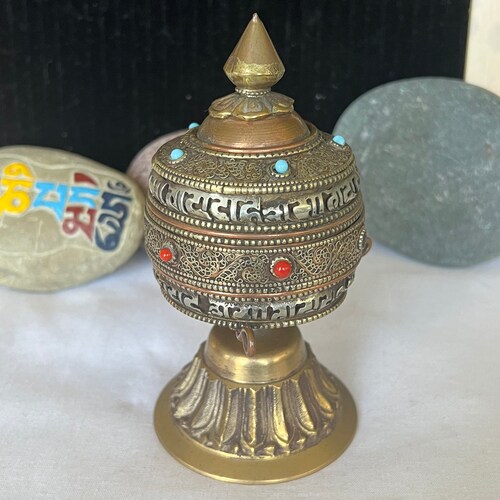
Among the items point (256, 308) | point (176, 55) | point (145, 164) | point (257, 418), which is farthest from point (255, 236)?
point (176, 55)

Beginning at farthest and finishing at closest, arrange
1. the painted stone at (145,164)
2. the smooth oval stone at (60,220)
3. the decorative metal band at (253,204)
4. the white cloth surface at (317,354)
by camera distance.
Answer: the painted stone at (145,164) → the smooth oval stone at (60,220) → the white cloth surface at (317,354) → the decorative metal band at (253,204)

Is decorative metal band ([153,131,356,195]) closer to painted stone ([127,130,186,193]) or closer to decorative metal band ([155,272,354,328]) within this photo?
decorative metal band ([155,272,354,328])

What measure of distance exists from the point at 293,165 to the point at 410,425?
2.07 ft

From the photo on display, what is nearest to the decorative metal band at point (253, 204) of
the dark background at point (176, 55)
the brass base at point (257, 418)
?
the brass base at point (257, 418)

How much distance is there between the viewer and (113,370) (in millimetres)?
1707

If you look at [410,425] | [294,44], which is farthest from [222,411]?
[294,44]

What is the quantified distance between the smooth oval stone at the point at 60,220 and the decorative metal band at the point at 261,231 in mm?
794

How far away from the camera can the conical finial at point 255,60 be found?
122 cm

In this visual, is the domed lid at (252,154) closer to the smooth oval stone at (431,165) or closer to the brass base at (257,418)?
the brass base at (257,418)

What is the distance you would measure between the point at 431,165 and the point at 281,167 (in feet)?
3.26

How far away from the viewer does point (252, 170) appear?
1.18 m

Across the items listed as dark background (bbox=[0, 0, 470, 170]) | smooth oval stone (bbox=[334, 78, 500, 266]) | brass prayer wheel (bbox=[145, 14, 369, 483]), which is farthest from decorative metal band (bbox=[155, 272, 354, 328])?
dark background (bbox=[0, 0, 470, 170])

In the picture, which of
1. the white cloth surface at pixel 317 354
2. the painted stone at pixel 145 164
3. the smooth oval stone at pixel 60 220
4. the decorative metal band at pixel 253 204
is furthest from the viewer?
the painted stone at pixel 145 164

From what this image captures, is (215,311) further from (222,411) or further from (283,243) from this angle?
(222,411)
